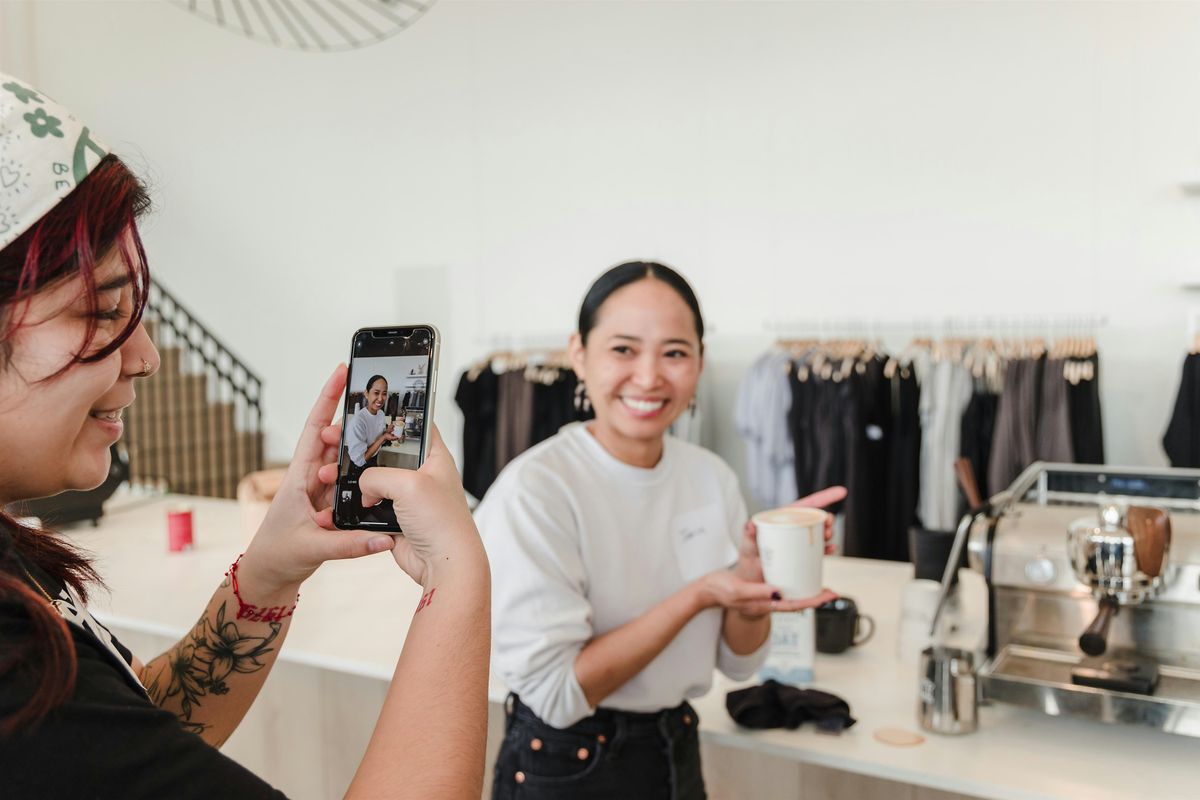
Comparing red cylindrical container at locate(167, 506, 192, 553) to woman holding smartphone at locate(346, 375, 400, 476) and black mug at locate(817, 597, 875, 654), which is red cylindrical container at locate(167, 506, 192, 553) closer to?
black mug at locate(817, 597, 875, 654)

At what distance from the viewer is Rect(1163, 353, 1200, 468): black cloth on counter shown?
13.6 ft

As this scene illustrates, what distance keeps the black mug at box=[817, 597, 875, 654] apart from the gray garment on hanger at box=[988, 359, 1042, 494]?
96.8 inches

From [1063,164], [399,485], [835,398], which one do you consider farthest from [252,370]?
[399,485]

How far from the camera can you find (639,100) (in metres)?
5.97

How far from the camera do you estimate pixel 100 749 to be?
0.62 m

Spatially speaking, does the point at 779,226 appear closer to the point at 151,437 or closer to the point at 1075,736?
the point at 1075,736

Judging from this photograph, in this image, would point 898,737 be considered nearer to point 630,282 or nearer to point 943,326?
point 630,282

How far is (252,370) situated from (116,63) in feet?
9.11

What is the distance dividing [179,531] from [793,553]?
97.8 inches

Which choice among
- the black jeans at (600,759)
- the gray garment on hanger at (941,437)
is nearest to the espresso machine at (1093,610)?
the black jeans at (600,759)

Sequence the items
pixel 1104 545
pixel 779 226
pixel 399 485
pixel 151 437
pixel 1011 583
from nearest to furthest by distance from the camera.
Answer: pixel 399 485 < pixel 1104 545 < pixel 1011 583 < pixel 779 226 < pixel 151 437

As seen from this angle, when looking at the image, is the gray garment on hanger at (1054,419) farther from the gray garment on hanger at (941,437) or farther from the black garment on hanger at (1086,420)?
the gray garment on hanger at (941,437)

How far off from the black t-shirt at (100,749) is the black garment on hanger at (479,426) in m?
4.86

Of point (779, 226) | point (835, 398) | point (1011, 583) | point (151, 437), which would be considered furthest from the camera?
point (151, 437)
